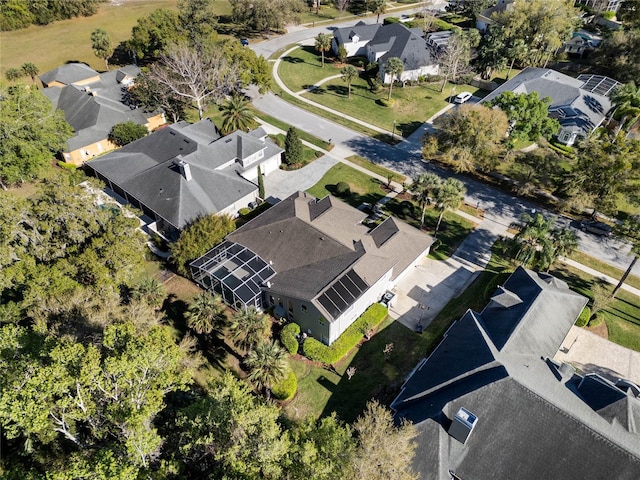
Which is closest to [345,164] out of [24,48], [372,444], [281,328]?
[281,328]

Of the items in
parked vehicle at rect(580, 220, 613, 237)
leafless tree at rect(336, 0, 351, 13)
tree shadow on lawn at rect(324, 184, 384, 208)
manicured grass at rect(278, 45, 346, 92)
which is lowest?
tree shadow on lawn at rect(324, 184, 384, 208)

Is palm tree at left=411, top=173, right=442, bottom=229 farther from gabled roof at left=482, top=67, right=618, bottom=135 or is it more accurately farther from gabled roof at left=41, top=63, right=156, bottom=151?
gabled roof at left=41, top=63, right=156, bottom=151

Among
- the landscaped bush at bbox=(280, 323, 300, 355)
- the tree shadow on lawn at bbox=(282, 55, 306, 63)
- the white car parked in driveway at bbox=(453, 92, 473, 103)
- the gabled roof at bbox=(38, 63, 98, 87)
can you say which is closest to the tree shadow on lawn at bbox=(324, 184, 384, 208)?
the landscaped bush at bbox=(280, 323, 300, 355)

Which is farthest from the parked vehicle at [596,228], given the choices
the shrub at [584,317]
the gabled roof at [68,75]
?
the gabled roof at [68,75]

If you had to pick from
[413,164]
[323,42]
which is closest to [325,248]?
[413,164]

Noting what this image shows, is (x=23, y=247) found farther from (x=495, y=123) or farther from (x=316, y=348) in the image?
(x=495, y=123)
